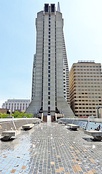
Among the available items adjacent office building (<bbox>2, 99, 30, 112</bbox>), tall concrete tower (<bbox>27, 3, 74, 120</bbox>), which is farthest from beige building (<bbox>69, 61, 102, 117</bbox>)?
adjacent office building (<bbox>2, 99, 30, 112</bbox>)

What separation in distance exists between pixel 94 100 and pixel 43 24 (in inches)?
1956

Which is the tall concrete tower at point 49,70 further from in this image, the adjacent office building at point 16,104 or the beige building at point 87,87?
the adjacent office building at point 16,104

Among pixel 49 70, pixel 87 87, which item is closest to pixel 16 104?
pixel 87 87

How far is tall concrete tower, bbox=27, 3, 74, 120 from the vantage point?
7119 centimetres

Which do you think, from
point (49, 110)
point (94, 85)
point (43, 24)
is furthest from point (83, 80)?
point (43, 24)

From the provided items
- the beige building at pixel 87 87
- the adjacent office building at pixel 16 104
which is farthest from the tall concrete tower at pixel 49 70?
the adjacent office building at pixel 16 104

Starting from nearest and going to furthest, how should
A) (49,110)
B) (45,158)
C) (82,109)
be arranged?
(45,158) → (49,110) → (82,109)

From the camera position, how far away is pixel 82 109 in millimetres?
84375

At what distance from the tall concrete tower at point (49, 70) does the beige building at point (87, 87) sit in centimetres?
1543

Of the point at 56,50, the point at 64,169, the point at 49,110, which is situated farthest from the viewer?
the point at 56,50

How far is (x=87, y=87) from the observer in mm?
88188

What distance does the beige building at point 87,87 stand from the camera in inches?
3359

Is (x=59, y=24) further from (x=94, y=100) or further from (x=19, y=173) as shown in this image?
(x=19, y=173)

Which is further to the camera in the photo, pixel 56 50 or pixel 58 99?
pixel 56 50
